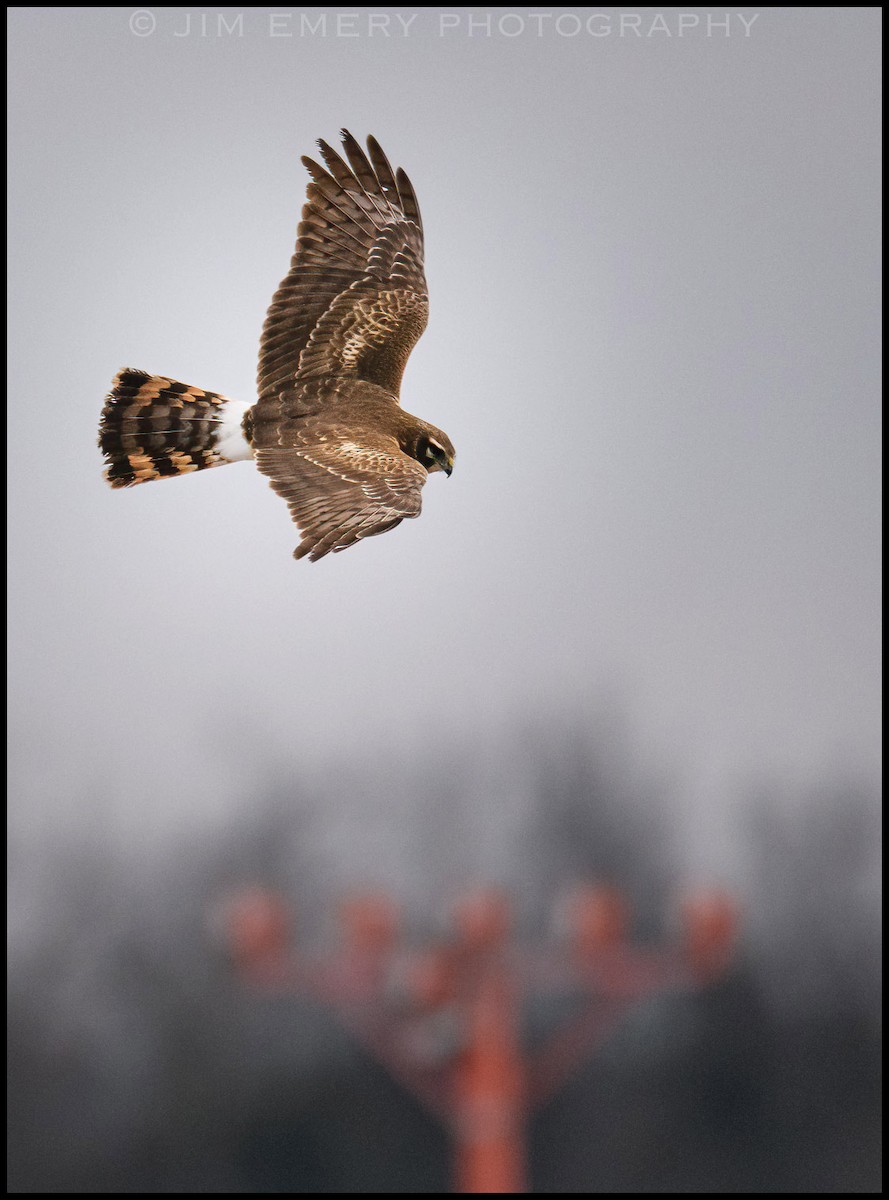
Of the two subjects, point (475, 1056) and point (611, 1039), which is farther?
point (611, 1039)

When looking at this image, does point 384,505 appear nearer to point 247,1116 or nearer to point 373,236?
point 373,236

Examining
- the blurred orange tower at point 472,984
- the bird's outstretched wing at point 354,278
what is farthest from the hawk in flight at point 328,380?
the blurred orange tower at point 472,984

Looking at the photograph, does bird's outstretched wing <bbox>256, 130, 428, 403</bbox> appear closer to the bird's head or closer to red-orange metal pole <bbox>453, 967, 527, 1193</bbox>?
the bird's head

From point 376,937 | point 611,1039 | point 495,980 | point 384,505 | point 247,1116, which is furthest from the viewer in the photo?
point 611,1039

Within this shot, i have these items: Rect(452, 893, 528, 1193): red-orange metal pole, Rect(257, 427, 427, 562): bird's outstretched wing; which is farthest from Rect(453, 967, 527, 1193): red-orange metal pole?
Rect(257, 427, 427, 562): bird's outstretched wing

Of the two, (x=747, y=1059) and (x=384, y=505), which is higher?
(x=384, y=505)

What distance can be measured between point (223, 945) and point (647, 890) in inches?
106

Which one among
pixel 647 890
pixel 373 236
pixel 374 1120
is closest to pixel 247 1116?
pixel 374 1120

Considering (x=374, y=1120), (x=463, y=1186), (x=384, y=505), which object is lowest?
(x=374, y=1120)

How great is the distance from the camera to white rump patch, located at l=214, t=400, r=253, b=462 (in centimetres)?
316

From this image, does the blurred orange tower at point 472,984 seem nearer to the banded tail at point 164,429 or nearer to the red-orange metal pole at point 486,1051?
the red-orange metal pole at point 486,1051

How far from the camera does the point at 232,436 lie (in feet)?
10.4

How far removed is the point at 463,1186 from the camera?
5.61m

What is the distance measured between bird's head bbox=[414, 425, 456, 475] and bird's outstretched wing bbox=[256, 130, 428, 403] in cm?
26
